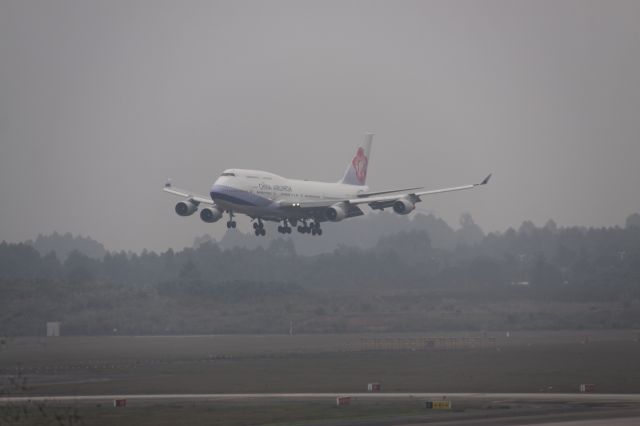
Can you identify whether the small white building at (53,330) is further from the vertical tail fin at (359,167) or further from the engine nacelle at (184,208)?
the vertical tail fin at (359,167)

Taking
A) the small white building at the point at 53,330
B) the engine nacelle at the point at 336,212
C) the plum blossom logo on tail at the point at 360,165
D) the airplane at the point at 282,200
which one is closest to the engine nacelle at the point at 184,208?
the airplane at the point at 282,200

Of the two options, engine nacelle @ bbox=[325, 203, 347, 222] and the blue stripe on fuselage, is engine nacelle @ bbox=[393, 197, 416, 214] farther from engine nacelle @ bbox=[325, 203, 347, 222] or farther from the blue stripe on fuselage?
the blue stripe on fuselage

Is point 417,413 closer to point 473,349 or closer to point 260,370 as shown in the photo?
point 260,370

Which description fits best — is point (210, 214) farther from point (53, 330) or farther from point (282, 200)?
point (53, 330)

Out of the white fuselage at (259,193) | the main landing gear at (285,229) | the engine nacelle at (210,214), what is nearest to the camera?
the white fuselage at (259,193)

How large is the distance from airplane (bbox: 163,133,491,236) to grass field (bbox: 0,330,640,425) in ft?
38.0

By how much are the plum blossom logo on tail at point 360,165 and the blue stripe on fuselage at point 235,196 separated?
21.4m

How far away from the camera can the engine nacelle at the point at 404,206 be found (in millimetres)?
106562

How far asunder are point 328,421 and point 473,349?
4091 cm

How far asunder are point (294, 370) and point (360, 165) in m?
39.4

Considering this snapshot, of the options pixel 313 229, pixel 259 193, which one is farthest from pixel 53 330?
pixel 259 193

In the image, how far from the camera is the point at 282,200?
105 meters

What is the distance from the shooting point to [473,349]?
3976 inches

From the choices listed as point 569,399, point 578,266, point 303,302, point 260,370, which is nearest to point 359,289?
point 303,302
